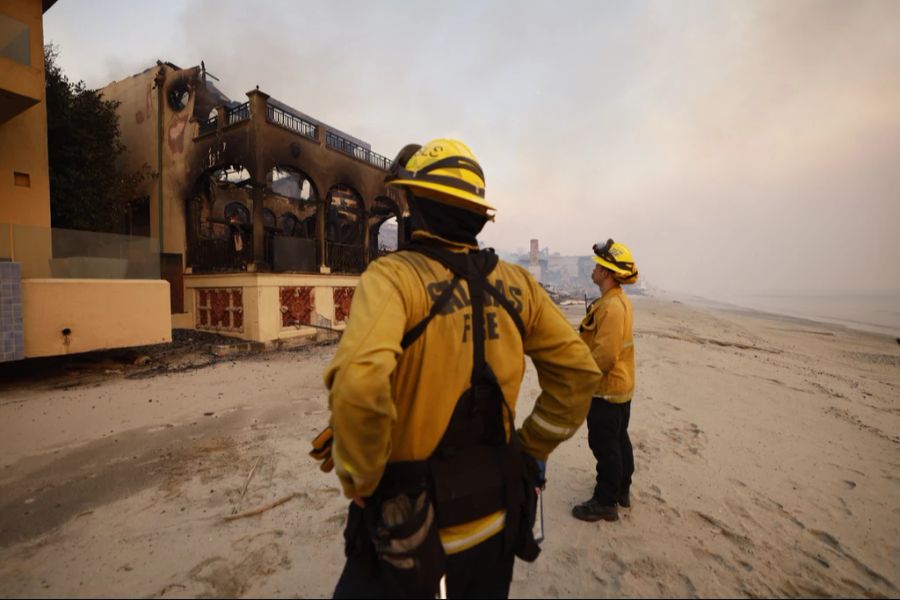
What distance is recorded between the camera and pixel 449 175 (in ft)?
4.82

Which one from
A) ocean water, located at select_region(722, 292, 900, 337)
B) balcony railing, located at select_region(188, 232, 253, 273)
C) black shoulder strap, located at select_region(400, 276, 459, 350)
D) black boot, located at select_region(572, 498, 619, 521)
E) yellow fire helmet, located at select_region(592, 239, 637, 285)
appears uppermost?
balcony railing, located at select_region(188, 232, 253, 273)

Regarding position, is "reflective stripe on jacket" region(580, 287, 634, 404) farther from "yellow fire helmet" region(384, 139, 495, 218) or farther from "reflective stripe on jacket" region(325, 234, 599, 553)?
"yellow fire helmet" region(384, 139, 495, 218)

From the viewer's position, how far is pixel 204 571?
98.3 inches

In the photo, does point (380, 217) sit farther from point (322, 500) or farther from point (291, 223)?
point (322, 500)

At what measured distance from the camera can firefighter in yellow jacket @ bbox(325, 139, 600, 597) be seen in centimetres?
116

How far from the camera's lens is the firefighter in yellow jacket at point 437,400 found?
1.16 meters

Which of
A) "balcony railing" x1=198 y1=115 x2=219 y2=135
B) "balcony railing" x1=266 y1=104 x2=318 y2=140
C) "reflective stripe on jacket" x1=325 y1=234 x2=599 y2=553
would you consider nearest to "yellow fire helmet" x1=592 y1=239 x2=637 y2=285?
"reflective stripe on jacket" x1=325 y1=234 x2=599 y2=553

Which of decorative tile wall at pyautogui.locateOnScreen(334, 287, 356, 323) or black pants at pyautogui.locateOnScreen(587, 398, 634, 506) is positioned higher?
decorative tile wall at pyautogui.locateOnScreen(334, 287, 356, 323)

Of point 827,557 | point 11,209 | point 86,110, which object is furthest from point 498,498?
point 86,110

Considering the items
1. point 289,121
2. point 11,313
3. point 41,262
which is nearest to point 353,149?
point 289,121

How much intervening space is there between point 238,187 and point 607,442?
47.4 feet

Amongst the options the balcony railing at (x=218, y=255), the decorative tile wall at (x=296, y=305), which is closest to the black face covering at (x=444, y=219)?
the decorative tile wall at (x=296, y=305)

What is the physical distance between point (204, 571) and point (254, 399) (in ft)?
13.6

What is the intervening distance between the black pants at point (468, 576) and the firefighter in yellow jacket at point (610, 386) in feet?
5.86
